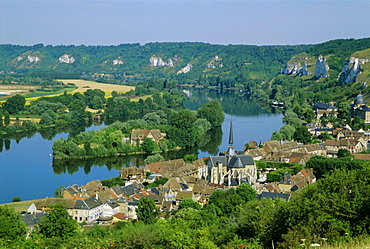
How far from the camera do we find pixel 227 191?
19.9 meters

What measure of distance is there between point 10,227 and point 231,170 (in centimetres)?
1187

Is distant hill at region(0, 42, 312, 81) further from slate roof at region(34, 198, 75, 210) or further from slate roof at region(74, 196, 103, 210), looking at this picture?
slate roof at region(34, 198, 75, 210)

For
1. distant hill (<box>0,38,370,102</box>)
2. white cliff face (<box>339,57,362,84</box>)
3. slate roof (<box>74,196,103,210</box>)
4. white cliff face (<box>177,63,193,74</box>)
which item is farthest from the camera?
white cliff face (<box>177,63,193,74</box>)

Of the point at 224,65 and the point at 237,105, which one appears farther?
the point at 224,65

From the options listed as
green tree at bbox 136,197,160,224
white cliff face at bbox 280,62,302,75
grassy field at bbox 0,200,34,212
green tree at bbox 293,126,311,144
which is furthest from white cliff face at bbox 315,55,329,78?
green tree at bbox 136,197,160,224

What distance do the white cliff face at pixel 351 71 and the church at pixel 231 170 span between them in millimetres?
38773

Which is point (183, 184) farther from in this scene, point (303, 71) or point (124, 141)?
point (303, 71)

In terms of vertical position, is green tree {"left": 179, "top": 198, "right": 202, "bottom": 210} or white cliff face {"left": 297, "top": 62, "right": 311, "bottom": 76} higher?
white cliff face {"left": 297, "top": 62, "right": 311, "bottom": 76}

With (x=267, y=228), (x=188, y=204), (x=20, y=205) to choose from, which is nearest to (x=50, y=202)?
(x=20, y=205)

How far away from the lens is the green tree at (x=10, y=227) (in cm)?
1268

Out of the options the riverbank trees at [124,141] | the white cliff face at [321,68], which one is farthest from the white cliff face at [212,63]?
the riverbank trees at [124,141]

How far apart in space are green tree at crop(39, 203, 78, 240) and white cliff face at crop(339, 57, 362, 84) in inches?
1973

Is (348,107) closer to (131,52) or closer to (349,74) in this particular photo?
(349,74)

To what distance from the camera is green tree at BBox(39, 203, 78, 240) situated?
1353cm
